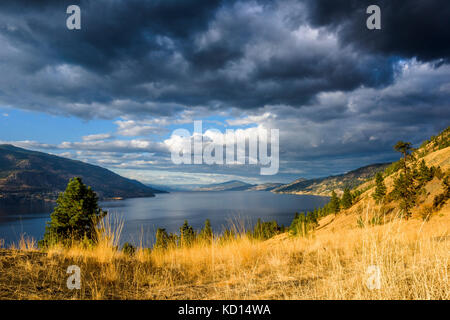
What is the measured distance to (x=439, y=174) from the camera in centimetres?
5156

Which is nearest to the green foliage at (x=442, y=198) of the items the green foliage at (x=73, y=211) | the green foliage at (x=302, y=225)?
the green foliage at (x=302, y=225)

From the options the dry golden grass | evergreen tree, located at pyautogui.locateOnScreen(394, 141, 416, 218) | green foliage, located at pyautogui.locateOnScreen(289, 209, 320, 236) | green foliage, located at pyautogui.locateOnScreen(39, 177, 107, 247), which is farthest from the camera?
evergreen tree, located at pyautogui.locateOnScreen(394, 141, 416, 218)

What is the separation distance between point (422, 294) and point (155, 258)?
5830mm

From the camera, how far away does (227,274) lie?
5391mm

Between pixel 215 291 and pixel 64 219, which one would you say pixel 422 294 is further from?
pixel 64 219

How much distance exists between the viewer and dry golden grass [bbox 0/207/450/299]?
3.62m

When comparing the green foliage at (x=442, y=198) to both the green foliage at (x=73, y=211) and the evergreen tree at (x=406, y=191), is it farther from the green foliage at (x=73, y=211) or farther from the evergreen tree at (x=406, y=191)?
the green foliage at (x=73, y=211)

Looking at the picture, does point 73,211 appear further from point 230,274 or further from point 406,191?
point 406,191

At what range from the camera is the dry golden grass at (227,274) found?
3615 millimetres

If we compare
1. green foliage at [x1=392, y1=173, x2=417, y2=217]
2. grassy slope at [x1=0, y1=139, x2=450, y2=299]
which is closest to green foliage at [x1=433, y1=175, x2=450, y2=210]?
green foliage at [x1=392, y1=173, x2=417, y2=217]

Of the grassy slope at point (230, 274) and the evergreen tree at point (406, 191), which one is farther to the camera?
the evergreen tree at point (406, 191)

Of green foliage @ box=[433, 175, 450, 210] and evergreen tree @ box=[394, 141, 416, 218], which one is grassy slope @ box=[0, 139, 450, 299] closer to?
evergreen tree @ box=[394, 141, 416, 218]
